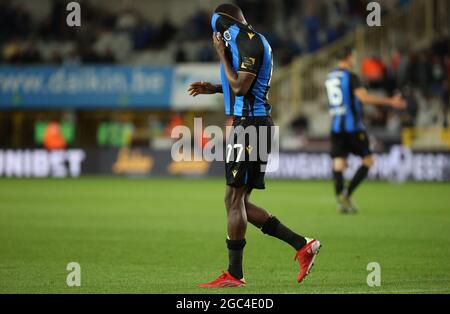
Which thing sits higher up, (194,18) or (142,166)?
(194,18)

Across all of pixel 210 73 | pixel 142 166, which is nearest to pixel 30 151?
pixel 142 166

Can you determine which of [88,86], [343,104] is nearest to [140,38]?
[88,86]

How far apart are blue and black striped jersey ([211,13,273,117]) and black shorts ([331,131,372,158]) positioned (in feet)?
24.8

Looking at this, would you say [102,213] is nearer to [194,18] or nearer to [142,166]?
[142,166]

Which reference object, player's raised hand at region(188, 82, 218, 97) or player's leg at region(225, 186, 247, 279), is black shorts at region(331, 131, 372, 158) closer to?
player's raised hand at region(188, 82, 218, 97)

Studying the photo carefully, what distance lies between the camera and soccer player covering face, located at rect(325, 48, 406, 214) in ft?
50.8

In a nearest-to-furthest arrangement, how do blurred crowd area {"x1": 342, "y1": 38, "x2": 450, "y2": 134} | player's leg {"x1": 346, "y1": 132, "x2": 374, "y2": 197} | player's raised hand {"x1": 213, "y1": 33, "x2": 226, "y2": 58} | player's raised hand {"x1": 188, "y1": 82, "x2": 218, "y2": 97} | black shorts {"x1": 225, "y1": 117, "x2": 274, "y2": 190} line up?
1. player's raised hand {"x1": 213, "y1": 33, "x2": 226, "y2": 58}
2. black shorts {"x1": 225, "y1": 117, "x2": 274, "y2": 190}
3. player's raised hand {"x1": 188, "y1": 82, "x2": 218, "y2": 97}
4. player's leg {"x1": 346, "y1": 132, "x2": 374, "y2": 197}
5. blurred crowd area {"x1": 342, "y1": 38, "x2": 450, "y2": 134}

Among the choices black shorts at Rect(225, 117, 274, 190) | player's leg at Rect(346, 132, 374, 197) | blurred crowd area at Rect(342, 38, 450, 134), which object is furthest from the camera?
blurred crowd area at Rect(342, 38, 450, 134)

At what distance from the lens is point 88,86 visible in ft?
101

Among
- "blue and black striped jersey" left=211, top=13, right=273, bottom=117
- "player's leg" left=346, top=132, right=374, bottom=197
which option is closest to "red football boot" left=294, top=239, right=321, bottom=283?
"blue and black striped jersey" left=211, top=13, right=273, bottom=117

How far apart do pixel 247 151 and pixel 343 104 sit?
7873mm
